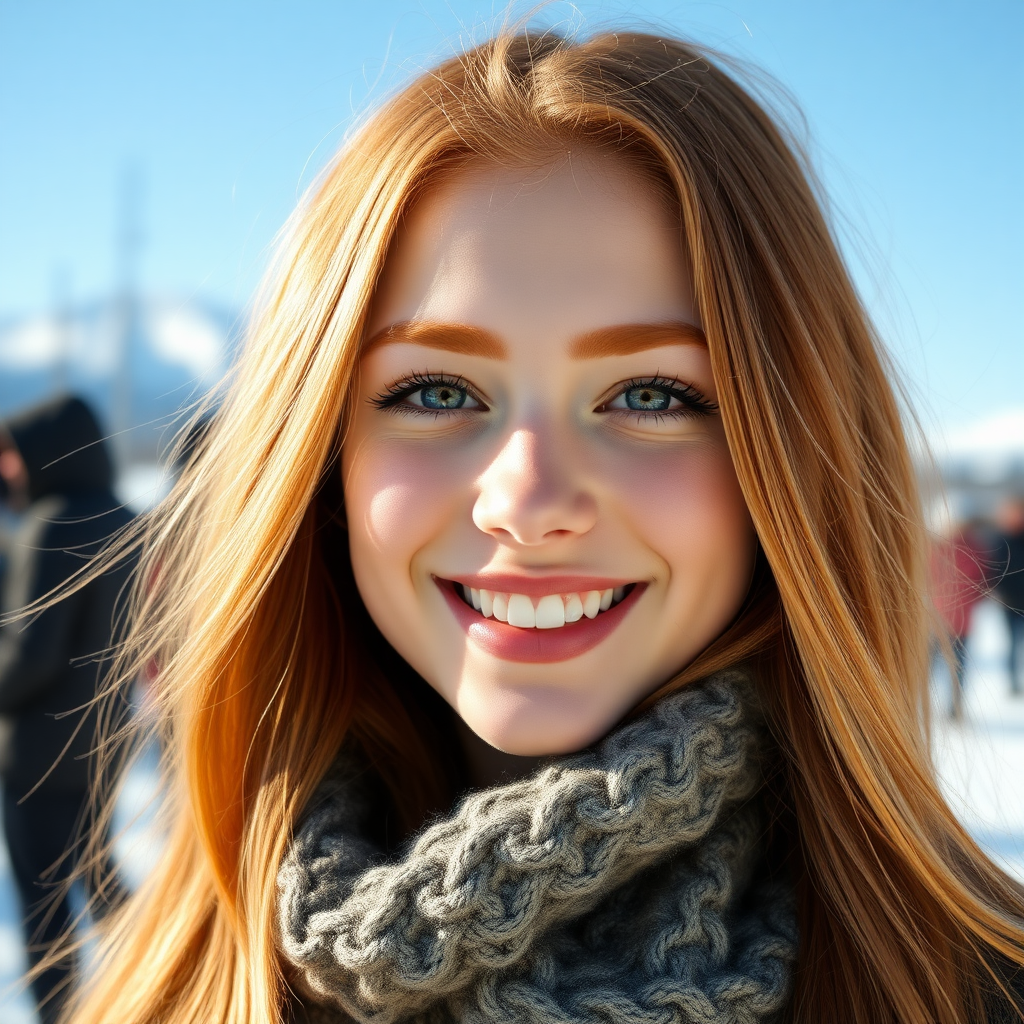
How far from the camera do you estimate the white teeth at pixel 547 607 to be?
112 cm

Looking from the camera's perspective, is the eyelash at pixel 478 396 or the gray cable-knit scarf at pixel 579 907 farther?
the eyelash at pixel 478 396

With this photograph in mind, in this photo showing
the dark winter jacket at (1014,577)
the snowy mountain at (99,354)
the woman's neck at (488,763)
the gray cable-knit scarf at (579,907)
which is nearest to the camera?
the gray cable-knit scarf at (579,907)

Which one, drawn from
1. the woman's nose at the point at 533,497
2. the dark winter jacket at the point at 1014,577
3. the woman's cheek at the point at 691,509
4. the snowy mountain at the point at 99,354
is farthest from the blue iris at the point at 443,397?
the snowy mountain at the point at 99,354

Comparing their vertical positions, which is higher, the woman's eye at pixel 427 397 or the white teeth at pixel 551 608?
the woman's eye at pixel 427 397

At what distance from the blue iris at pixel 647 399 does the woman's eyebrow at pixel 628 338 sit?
0.20 ft

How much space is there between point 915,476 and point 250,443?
0.94 m

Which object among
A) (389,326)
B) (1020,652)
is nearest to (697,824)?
(389,326)

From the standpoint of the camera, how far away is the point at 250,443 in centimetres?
132

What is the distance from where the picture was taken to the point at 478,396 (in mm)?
1163

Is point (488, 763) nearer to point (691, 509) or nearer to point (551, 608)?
point (551, 608)

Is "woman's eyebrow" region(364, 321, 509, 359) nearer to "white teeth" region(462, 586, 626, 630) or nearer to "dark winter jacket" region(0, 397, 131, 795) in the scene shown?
"white teeth" region(462, 586, 626, 630)

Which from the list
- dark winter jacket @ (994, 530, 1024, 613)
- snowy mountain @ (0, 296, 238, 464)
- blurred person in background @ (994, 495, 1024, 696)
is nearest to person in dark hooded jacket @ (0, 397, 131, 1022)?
blurred person in background @ (994, 495, 1024, 696)

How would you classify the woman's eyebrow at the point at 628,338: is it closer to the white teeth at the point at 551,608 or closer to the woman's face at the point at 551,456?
the woman's face at the point at 551,456

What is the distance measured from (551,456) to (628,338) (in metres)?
0.17
